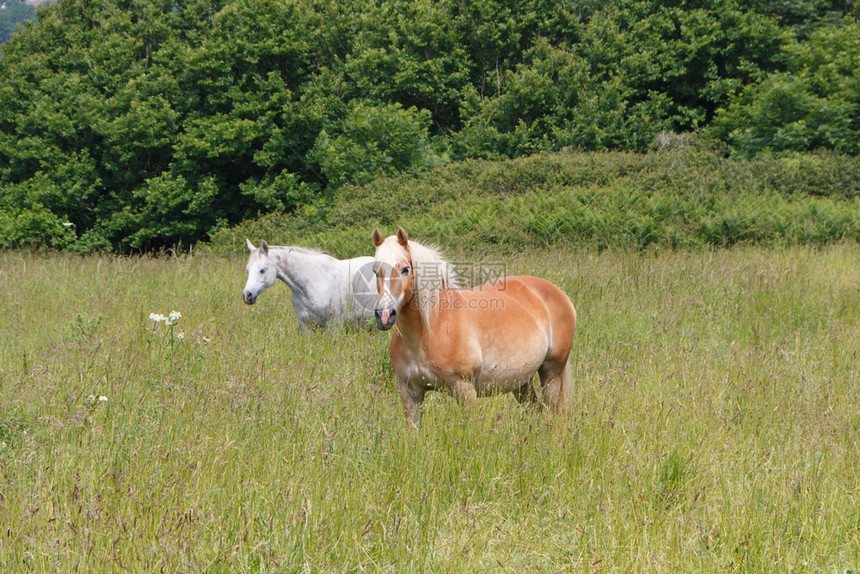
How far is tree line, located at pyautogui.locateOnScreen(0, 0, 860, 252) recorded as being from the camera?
68.8 feet

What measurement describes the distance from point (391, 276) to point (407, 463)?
1046mm

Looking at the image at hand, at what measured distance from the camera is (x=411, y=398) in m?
3.94

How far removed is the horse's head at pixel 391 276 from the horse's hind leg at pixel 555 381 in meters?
1.40

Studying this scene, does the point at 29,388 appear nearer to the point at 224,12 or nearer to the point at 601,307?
the point at 601,307

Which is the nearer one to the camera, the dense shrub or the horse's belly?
the horse's belly

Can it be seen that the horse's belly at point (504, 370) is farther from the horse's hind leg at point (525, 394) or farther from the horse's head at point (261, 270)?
the horse's head at point (261, 270)

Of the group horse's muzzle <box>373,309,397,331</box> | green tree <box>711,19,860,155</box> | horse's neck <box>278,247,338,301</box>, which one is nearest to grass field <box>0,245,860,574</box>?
horse's muzzle <box>373,309,397,331</box>

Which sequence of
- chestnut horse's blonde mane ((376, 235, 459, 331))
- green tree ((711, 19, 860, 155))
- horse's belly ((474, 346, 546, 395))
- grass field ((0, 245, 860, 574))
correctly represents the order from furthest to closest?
1. green tree ((711, 19, 860, 155))
2. horse's belly ((474, 346, 546, 395))
3. chestnut horse's blonde mane ((376, 235, 459, 331))
4. grass field ((0, 245, 860, 574))

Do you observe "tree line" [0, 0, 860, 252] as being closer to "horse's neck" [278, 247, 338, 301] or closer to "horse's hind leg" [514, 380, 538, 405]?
"horse's neck" [278, 247, 338, 301]

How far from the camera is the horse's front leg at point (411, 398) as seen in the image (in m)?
3.90

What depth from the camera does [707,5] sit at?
21906 mm

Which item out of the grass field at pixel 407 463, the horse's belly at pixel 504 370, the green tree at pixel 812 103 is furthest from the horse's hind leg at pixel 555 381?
the green tree at pixel 812 103

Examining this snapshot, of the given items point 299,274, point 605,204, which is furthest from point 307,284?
point 605,204

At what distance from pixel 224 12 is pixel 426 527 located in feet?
77.3
